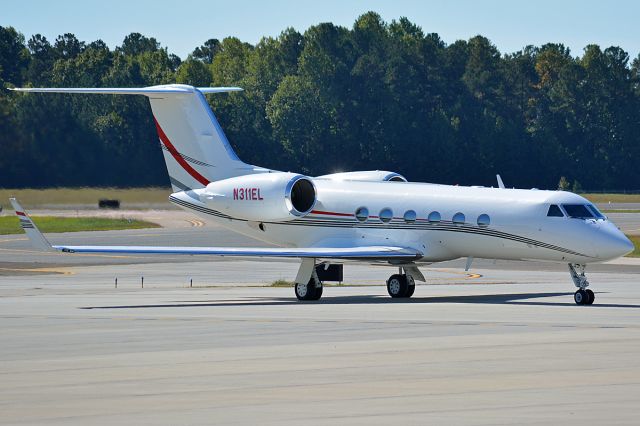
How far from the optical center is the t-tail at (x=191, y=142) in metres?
38.1

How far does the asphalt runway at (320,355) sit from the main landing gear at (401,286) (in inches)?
19.9

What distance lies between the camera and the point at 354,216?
116 ft

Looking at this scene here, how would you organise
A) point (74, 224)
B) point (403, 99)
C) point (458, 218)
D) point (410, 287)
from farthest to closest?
point (403, 99) < point (74, 224) < point (410, 287) < point (458, 218)

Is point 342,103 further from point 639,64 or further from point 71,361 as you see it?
point 71,361

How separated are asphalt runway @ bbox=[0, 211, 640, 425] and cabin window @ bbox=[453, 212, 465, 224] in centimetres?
198

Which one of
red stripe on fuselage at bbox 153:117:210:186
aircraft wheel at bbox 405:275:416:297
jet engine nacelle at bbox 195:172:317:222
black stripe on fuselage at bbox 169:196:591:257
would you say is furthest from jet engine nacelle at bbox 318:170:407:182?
aircraft wheel at bbox 405:275:416:297

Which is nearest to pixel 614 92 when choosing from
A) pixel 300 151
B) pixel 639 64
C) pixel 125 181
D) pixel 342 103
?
pixel 639 64

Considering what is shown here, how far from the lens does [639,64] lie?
167 m

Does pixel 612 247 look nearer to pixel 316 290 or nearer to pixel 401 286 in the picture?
pixel 401 286

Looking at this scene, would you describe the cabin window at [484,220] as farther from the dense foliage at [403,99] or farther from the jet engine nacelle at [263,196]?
the dense foliage at [403,99]

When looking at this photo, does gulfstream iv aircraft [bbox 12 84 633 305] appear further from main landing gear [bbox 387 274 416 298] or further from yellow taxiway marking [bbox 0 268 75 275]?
yellow taxiway marking [bbox 0 268 75 275]

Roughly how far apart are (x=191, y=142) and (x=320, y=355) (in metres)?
18.6

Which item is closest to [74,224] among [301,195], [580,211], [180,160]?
[180,160]

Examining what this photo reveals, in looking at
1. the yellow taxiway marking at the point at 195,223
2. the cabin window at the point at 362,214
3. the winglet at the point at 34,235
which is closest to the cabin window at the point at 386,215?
the cabin window at the point at 362,214
